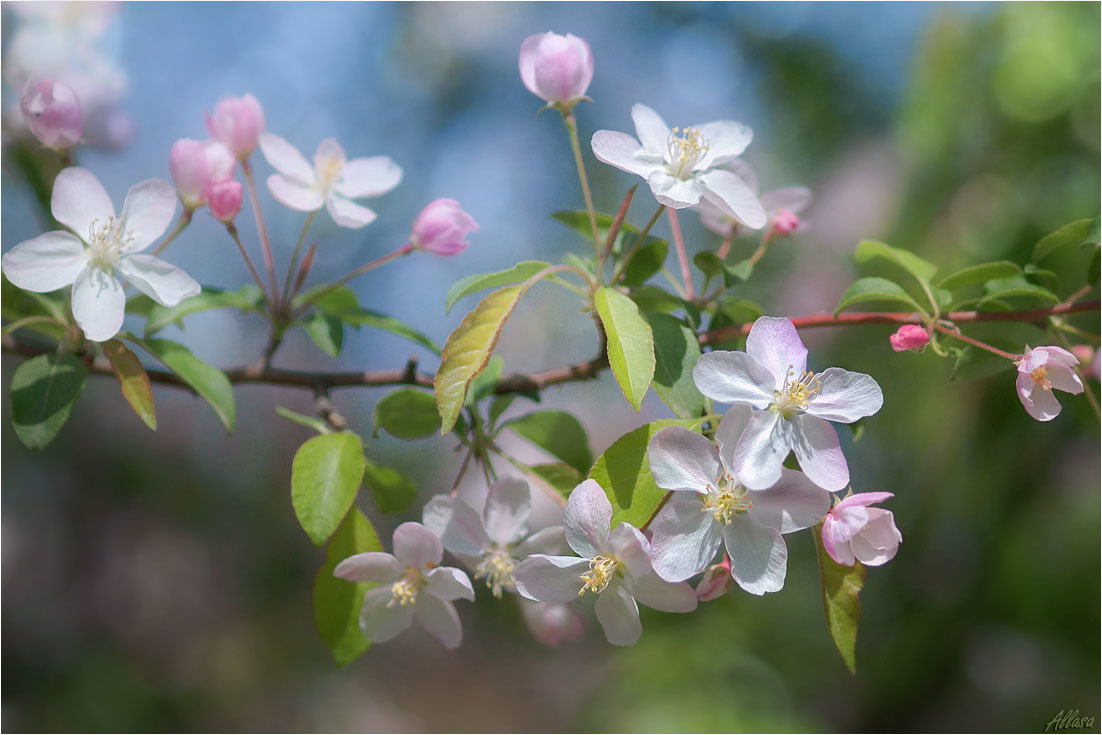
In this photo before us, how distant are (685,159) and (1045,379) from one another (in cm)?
27

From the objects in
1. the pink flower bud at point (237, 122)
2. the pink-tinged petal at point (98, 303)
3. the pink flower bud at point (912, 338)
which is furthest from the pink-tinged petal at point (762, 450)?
the pink flower bud at point (237, 122)

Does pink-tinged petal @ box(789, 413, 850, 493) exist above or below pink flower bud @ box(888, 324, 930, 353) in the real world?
below

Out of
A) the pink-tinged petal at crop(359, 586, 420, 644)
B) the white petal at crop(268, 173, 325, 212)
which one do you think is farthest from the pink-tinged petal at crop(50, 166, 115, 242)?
the pink-tinged petal at crop(359, 586, 420, 644)

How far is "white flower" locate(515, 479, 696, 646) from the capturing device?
47cm

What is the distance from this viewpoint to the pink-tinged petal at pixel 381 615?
1.92 feet

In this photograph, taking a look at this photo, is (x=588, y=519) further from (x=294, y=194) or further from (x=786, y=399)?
(x=294, y=194)

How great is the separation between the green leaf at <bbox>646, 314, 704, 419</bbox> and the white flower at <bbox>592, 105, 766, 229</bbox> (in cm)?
9

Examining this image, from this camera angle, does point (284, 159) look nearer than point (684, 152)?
No

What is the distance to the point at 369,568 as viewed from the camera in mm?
562

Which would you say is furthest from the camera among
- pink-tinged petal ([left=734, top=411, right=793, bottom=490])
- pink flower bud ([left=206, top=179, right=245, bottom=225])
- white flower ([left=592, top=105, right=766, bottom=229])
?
pink flower bud ([left=206, top=179, right=245, bottom=225])

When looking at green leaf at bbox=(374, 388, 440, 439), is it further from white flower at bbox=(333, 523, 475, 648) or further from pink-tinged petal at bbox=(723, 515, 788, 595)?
pink-tinged petal at bbox=(723, 515, 788, 595)

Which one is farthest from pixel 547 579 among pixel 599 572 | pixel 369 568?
pixel 369 568

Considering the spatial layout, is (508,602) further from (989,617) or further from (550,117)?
(550,117)

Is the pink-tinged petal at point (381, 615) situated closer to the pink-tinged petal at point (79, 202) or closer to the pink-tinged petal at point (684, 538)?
the pink-tinged petal at point (684, 538)
